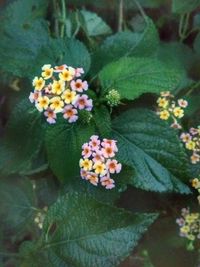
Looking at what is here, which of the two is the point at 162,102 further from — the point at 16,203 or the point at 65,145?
the point at 16,203

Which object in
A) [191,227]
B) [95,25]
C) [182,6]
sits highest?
[182,6]

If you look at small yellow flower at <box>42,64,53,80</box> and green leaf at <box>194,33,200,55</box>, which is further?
green leaf at <box>194,33,200,55</box>

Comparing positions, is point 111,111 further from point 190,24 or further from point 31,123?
point 190,24

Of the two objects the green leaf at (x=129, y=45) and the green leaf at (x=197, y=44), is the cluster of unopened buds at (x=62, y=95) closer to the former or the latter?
the green leaf at (x=129, y=45)

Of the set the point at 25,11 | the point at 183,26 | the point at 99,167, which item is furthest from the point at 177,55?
the point at 99,167

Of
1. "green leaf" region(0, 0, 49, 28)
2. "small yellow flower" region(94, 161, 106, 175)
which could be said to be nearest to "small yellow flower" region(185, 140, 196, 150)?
"small yellow flower" region(94, 161, 106, 175)

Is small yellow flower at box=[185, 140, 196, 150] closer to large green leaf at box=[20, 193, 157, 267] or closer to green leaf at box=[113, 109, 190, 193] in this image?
green leaf at box=[113, 109, 190, 193]
